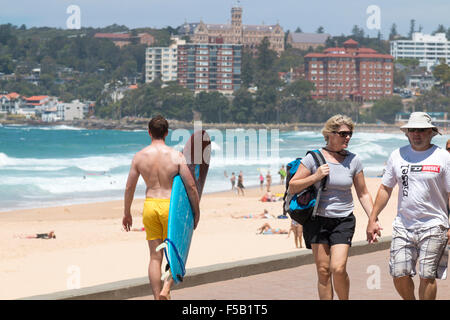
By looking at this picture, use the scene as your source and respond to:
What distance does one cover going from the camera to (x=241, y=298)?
6418mm

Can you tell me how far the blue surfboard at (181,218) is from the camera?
543cm

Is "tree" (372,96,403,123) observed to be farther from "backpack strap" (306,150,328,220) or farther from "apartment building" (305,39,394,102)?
"backpack strap" (306,150,328,220)

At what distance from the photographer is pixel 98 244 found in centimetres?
1641

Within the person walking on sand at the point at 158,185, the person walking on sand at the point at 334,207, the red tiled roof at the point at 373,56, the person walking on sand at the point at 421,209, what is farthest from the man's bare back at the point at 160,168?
the red tiled roof at the point at 373,56

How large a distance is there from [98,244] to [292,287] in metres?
9.97

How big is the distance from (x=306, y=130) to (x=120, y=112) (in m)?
38.3

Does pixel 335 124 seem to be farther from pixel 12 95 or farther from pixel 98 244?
pixel 12 95

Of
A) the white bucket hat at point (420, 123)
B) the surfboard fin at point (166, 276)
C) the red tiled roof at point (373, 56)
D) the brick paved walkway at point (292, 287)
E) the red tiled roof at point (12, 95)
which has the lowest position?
the red tiled roof at point (12, 95)

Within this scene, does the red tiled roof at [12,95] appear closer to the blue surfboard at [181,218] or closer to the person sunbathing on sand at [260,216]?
the person sunbathing on sand at [260,216]

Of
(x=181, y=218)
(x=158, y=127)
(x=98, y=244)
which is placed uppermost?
(x=158, y=127)

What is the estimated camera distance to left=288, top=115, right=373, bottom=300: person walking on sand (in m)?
5.35

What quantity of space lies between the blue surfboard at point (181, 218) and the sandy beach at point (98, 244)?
3201 mm

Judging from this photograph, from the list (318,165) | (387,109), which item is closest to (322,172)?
(318,165)
